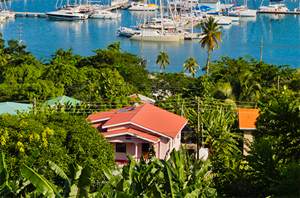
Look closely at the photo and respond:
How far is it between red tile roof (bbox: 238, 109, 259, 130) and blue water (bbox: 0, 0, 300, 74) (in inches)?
1920

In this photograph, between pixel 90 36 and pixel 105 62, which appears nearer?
pixel 105 62

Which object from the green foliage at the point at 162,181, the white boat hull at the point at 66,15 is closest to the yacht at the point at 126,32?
the white boat hull at the point at 66,15

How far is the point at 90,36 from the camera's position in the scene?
345 feet

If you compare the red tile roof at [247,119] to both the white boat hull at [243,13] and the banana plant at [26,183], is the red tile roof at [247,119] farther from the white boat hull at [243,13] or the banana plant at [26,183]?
the white boat hull at [243,13]

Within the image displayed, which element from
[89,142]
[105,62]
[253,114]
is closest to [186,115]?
[253,114]

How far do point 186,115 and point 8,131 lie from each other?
16.0m

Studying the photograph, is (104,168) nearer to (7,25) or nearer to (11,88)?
(11,88)

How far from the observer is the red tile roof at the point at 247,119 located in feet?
83.4

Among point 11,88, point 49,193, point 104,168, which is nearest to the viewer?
point 49,193

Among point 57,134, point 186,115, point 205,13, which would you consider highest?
point 205,13

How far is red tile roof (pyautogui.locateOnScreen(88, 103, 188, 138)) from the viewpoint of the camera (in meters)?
22.9

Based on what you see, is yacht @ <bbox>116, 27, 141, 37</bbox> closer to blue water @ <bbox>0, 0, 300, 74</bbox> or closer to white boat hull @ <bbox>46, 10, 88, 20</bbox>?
blue water @ <bbox>0, 0, 300, 74</bbox>

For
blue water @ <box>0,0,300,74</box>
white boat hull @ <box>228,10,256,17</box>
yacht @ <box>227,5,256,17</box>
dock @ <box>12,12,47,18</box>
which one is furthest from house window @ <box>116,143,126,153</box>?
white boat hull @ <box>228,10,256,17</box>

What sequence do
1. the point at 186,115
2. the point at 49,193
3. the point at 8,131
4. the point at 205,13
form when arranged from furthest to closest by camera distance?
the point at 205,13
the point at 186,115
the point at 8,131
the point at 49,193
